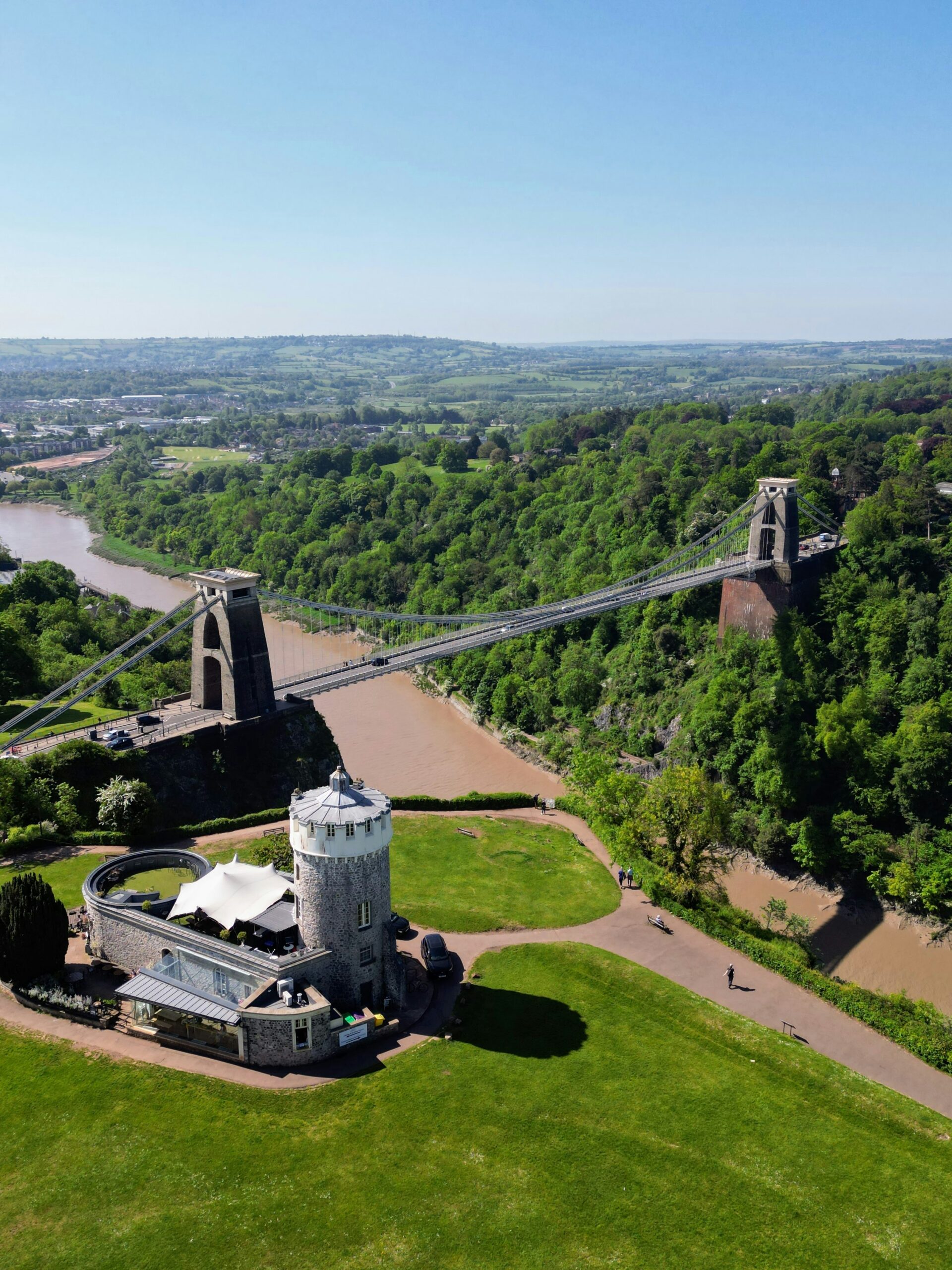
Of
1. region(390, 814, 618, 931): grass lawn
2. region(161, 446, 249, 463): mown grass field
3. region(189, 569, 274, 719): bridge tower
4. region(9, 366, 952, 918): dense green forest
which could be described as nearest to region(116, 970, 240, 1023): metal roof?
region(390, 814, 618, 931): grass lawn

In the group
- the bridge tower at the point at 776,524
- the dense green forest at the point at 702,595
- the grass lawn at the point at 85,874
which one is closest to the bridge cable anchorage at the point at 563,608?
the bridge tower at the point at 776,524

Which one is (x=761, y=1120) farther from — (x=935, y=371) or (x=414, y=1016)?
(x=935, y=371)

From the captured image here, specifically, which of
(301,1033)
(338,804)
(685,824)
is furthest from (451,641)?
(301,1033)

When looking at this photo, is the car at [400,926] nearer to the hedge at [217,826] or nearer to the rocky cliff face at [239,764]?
the hedge at [217,826]

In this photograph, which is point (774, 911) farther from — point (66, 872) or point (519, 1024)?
point (66, 872)

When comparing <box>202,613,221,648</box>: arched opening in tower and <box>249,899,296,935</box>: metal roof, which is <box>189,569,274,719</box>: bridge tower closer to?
<box>202,613,221,648</box>: arched opening in tower

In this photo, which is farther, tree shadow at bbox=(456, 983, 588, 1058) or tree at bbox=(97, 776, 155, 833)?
tree at bbox=(97, 776, 155, 833)
